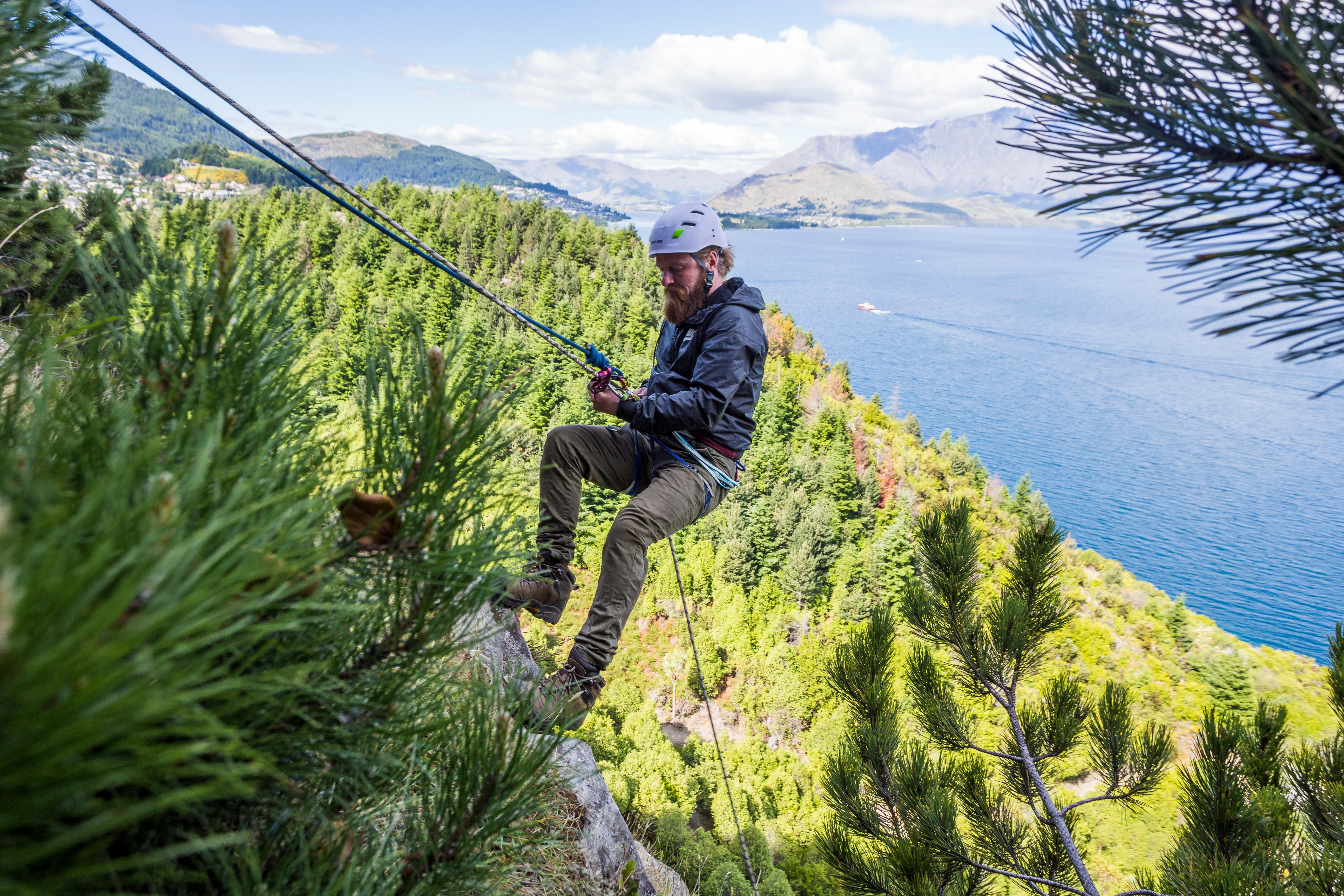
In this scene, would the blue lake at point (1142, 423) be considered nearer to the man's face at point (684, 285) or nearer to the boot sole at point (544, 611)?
the man's face at point (684, 285)

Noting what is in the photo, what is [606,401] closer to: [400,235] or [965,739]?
[400,235]

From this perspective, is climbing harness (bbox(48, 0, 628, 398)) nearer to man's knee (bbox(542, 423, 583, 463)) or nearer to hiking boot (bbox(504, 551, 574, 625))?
man's knee (bbox(542, 423, 583, 463))

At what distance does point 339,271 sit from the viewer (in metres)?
55.4

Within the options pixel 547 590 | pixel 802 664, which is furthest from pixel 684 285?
pixel 802 664

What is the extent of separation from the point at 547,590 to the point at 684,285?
1.86 metres

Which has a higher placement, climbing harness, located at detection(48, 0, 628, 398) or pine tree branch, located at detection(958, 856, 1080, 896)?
climbing harness, located at detection(48, 0, 628, 398)

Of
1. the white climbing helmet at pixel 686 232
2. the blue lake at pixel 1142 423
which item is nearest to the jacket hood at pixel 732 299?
the white climbing helmet at pixel 686 232

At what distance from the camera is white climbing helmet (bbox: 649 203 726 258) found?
12.5 ft

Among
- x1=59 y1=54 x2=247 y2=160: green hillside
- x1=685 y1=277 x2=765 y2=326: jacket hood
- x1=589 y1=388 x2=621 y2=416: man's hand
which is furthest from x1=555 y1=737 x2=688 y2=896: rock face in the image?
x1=59 y1=54 x2=247 y2=160: green hillside

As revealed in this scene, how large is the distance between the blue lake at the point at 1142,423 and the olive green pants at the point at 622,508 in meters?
44.7

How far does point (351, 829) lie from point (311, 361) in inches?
29.9

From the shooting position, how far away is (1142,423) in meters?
69.8

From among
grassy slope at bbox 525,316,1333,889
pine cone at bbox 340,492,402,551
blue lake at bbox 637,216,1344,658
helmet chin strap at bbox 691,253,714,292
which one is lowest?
grassy slope at bbox 525,316,1333,889

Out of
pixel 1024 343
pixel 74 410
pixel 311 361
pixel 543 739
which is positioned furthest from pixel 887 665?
pixel 1024 343
